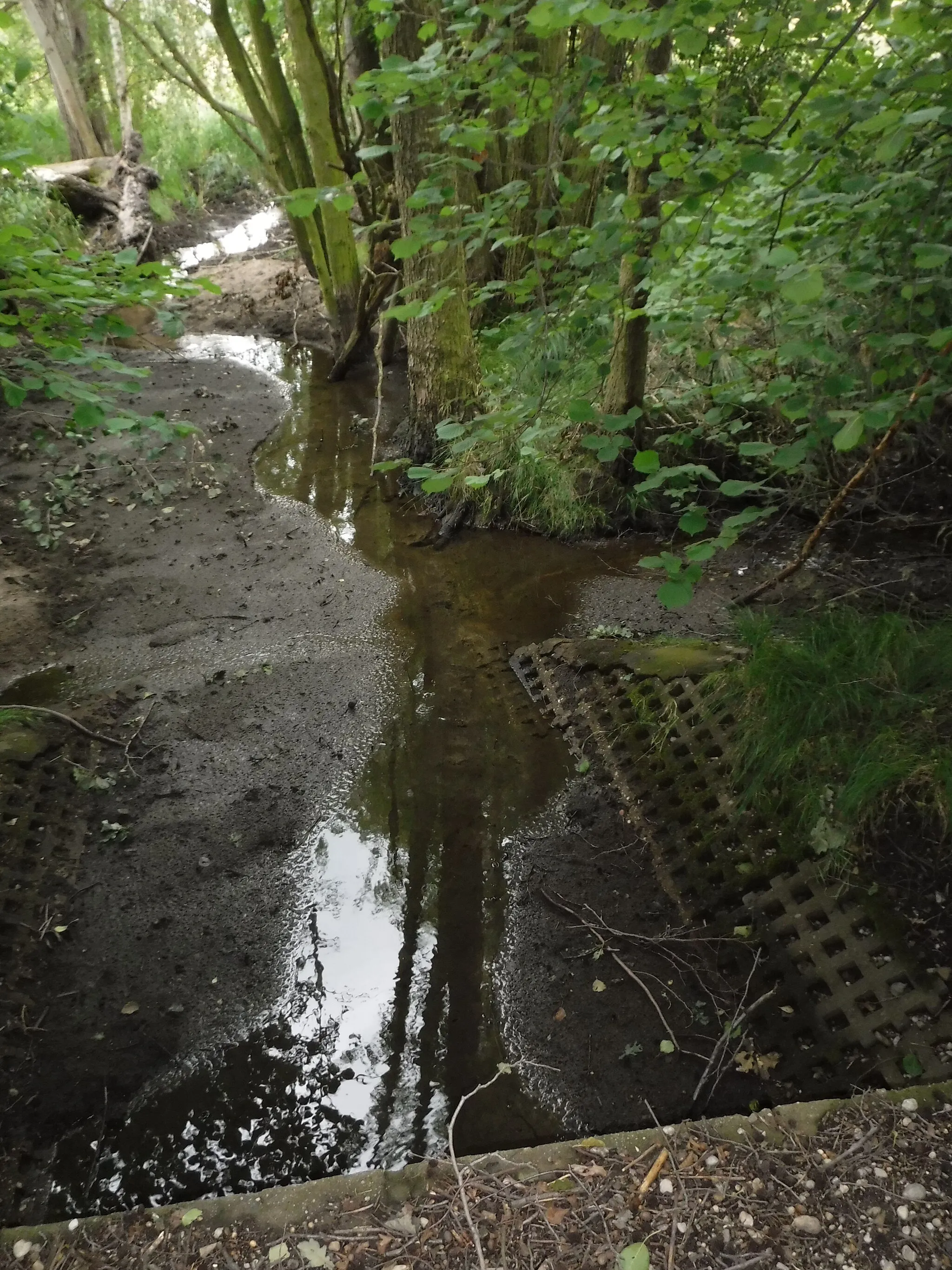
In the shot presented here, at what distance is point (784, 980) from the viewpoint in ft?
8.39

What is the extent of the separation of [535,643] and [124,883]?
99.6 inches

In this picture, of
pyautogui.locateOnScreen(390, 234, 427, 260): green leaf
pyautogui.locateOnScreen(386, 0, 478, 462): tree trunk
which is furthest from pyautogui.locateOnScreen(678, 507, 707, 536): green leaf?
pyautogui.locateOnScreen(386, 0, 478, 462): tree trunk

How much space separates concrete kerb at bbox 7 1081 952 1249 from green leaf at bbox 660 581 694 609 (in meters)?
1.37

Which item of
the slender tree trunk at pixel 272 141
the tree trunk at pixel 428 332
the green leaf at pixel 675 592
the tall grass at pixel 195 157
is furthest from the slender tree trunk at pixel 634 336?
the tall grass at pixel 195 157

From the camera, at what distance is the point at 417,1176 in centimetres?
185

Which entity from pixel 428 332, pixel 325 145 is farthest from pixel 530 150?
pixel 428 332

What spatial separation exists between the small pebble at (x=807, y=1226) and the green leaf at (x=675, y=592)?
1493mm

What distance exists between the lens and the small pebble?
5.53 ft

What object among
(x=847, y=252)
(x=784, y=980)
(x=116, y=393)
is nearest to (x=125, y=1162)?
(x=784, y=980)

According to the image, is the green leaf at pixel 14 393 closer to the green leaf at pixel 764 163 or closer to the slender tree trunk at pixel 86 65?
the green leaf at pixel 764 163

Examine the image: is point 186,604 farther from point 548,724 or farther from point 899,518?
point 899,518

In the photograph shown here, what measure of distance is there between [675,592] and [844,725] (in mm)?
1240

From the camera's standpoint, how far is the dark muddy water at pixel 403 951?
7.57 feet

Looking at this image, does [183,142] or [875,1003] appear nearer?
[875,1003]
